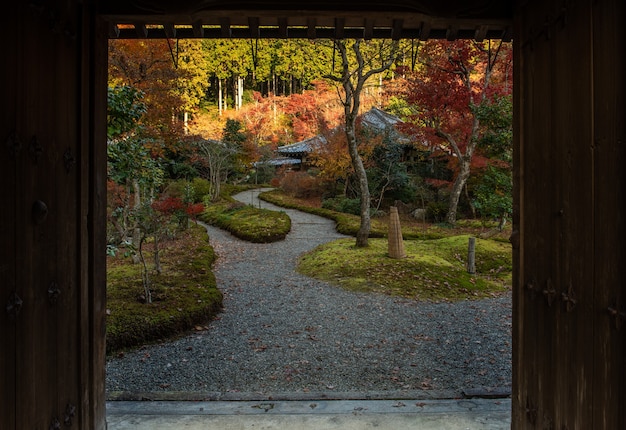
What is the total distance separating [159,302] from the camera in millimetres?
6344

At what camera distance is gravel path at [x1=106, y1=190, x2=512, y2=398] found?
173 inches

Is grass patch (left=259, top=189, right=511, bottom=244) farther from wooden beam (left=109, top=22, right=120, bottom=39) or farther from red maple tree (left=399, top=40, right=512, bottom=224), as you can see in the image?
wooden beam (left=109, top=22, right=120, bottom=39)

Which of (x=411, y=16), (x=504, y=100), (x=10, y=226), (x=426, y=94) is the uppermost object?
(x=426, y=94)

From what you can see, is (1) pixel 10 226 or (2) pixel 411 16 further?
(2) pixel 411 16

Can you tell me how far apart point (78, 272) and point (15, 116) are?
3.03 ft

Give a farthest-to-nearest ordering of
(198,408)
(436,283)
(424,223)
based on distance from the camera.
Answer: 1. (424,223)
2. (436,283)
3. (198,408)

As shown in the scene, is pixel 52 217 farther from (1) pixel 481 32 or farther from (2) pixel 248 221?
(2) pixel 248 221

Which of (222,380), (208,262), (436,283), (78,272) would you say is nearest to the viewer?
(78,272)

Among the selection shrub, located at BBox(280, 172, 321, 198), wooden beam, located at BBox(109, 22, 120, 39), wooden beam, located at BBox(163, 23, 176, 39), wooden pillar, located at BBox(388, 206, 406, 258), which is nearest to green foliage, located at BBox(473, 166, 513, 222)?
wooden pillar, located at BBox(388, 206, 406, 258)

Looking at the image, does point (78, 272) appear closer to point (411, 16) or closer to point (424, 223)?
point (411, 16)

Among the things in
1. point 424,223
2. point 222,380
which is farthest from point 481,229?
point 222,380

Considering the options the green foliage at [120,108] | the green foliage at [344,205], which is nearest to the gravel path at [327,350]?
the green foliage at [120,108]

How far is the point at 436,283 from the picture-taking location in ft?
28.0

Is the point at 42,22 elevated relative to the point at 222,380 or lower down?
elevated
